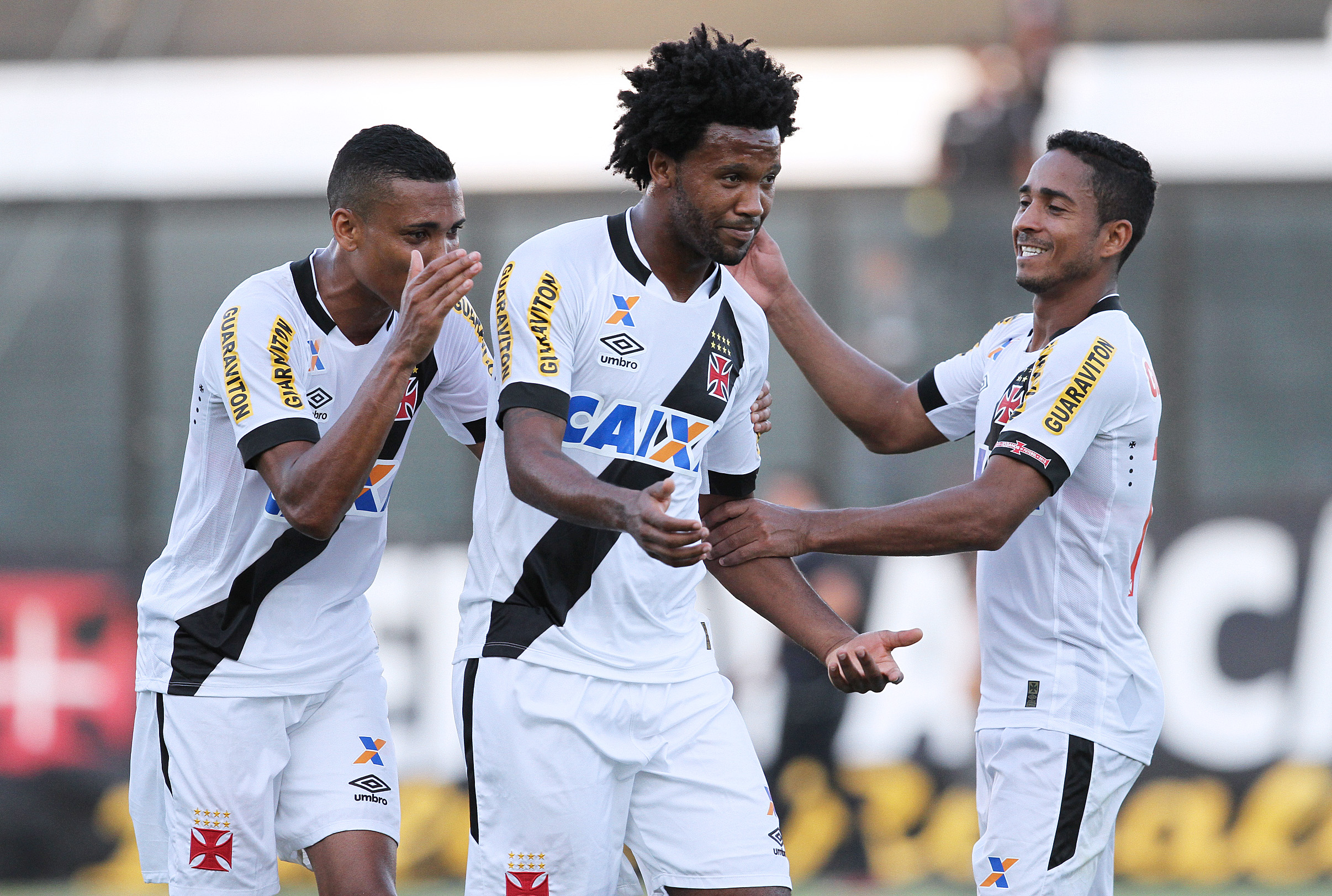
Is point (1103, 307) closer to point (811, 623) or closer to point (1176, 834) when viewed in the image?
point (811, 623)

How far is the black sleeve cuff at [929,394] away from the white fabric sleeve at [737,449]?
3.34 feet

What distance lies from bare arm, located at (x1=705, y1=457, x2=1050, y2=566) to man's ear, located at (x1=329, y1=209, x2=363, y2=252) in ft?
4.01

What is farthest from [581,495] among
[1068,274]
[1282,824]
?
[1282,824]

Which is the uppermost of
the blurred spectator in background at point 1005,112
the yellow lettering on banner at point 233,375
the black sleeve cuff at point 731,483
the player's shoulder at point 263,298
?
the blurred spectator in background at point 1005,112

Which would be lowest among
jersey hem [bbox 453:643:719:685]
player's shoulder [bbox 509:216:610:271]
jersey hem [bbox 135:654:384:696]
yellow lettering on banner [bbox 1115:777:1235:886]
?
yellow lettering on banner [bbox 1115:777:1235:886]

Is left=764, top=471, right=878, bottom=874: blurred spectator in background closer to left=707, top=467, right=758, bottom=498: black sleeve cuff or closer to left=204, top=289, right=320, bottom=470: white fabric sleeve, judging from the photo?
left=707, top=467, right=758, bottom=498: black sleeve cuff

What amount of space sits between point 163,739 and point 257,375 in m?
1.08

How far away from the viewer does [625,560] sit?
4027mm

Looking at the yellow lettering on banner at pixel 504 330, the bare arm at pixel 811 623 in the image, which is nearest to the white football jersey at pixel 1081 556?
the bare arm at pixel 811 623

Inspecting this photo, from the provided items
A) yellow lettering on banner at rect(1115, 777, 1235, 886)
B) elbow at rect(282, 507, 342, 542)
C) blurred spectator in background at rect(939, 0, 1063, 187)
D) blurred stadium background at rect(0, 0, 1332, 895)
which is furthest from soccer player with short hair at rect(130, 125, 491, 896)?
blurred spectator in background at rect(939, 0, 1063, 187)

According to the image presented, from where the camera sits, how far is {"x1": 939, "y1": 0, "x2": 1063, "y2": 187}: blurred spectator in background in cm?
896

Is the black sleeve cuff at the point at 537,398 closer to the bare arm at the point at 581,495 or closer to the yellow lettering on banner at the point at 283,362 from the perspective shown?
the bare arm at the point at 581,495

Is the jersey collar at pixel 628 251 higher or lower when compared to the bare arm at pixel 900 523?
higher

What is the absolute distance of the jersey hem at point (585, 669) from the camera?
396 centimetres
